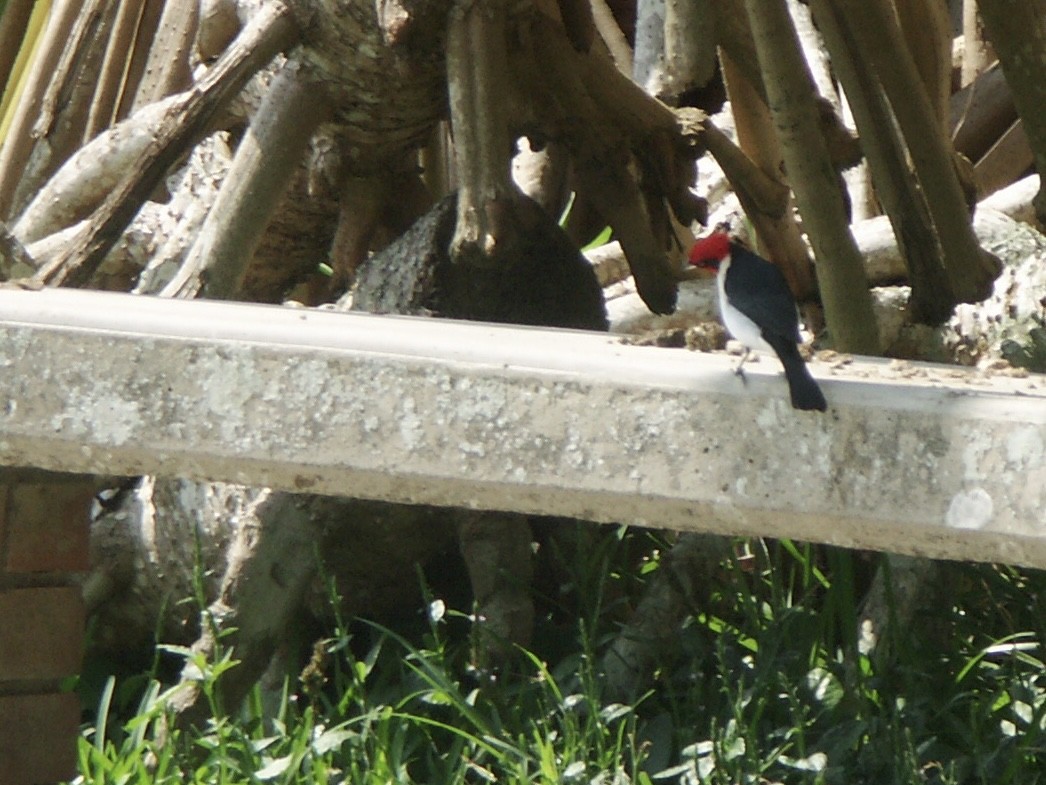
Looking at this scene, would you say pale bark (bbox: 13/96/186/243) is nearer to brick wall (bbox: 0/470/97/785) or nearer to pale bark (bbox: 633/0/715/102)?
pale bark (bbox: 633/0/715/102)

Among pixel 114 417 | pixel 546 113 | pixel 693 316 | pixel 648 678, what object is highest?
pixel 546 113

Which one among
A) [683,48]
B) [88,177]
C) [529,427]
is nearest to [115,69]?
[88,177]

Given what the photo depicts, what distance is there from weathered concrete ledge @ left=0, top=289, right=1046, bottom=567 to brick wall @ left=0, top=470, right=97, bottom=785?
529 millimetres

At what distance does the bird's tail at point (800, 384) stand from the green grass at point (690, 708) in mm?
781

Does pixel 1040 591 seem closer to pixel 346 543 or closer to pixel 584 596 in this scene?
pixel 584 596

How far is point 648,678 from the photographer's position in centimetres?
→ 263

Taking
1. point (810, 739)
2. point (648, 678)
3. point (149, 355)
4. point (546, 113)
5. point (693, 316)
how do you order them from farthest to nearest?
1. point (693, 316)
2. point (546, 113)
3. point (648, 678)
4. point (810, 739)
5. point (149, 355)

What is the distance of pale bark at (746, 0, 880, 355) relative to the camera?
7.66 ft

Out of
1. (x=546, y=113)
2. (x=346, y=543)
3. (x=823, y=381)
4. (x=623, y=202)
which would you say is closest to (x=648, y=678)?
(x=346, y=543)

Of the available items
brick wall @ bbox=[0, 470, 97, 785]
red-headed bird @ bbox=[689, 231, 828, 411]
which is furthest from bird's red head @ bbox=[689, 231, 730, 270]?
brick wall @ bbox=[0, 470, 97, 785]

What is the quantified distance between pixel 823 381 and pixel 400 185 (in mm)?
1808

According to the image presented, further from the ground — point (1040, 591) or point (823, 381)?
point (823, 381)

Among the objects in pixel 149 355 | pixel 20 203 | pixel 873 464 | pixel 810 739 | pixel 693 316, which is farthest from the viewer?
pixel 20 203

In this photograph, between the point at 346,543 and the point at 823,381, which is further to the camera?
the point at 346,543
